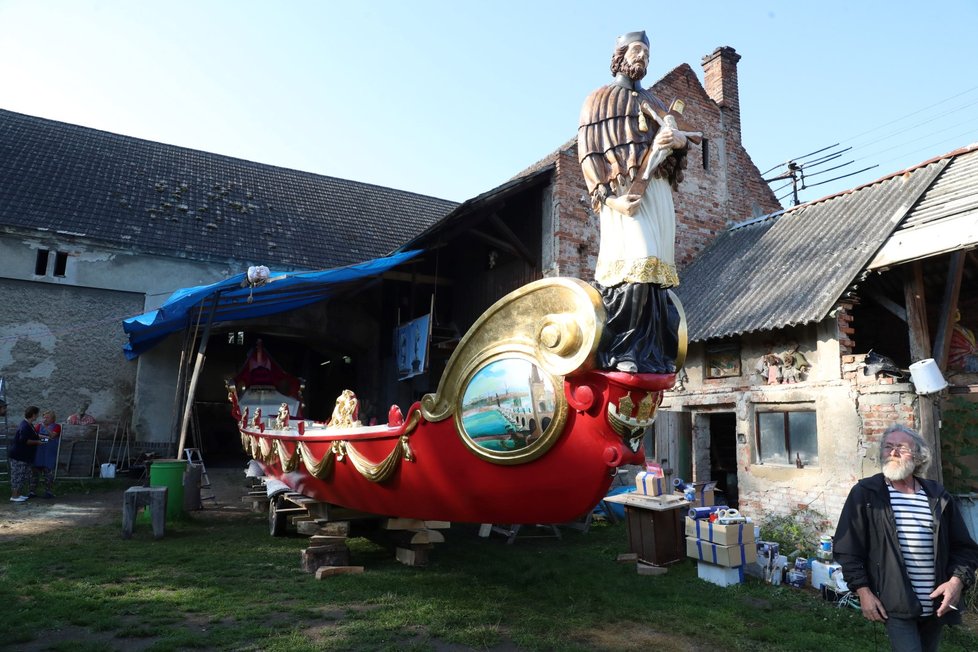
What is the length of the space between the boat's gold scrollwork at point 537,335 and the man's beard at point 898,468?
4.51 ft

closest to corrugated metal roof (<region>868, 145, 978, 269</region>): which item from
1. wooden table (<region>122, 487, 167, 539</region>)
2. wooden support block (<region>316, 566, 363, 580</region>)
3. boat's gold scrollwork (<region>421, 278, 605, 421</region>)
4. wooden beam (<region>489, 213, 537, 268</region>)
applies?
wooden beam (<region>489, 213, 537, 268</region>)

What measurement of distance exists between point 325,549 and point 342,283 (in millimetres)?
6249

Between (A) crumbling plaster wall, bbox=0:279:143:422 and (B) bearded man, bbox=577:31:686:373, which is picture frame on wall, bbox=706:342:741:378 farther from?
(A) crumbling plaster wall, bbox=0:279:143:422

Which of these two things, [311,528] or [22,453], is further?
[22,453]

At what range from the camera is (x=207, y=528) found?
23.6 ft

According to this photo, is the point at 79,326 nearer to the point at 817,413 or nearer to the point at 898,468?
the point at 817,413

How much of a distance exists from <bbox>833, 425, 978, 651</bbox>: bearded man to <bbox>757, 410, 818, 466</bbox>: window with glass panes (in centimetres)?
505

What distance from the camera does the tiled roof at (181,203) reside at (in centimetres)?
1208

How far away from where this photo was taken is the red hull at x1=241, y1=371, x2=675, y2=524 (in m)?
3.18

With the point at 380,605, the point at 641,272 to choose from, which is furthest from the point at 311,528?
the point at 641,272

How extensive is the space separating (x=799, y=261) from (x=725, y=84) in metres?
5.93

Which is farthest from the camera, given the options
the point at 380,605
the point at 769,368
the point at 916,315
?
the point at 769,368

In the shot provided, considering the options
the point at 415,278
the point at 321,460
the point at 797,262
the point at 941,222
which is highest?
the point at 415,278

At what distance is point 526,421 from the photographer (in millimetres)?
3371
